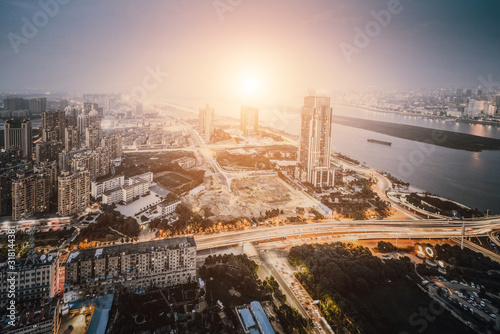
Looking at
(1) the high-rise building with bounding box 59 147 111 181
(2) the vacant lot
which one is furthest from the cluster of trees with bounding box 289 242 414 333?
(1) the high-rise building with bounding box 59 147 111 181

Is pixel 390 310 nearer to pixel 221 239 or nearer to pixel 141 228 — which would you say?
pixel 221 239

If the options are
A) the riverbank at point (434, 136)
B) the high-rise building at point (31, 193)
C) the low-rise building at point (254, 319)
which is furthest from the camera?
the riverbank at point (434, 136)

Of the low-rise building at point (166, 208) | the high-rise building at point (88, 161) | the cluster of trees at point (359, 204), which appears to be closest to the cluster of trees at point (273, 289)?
the cluster of trees at point (359, 204)

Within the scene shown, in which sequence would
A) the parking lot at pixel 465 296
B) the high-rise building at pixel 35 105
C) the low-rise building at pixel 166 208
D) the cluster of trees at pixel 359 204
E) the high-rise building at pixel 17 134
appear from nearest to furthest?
1. the parking lot at pixel 465 296
2. the low-rise building at pixel 166 208
3. the cluster of trees at pixel 359 204
4. the high-rise building at pixel 17 134
5. the high-rise building at pixel 35 105

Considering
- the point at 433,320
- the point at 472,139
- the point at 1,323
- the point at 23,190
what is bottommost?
the point at 433,320

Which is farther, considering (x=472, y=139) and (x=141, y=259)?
(x=472, y=139)

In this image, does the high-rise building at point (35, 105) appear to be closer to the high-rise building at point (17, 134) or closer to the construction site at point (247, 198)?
the high-rise building at point (17, 134)

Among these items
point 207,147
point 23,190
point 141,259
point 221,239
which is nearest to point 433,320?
point 221,239
